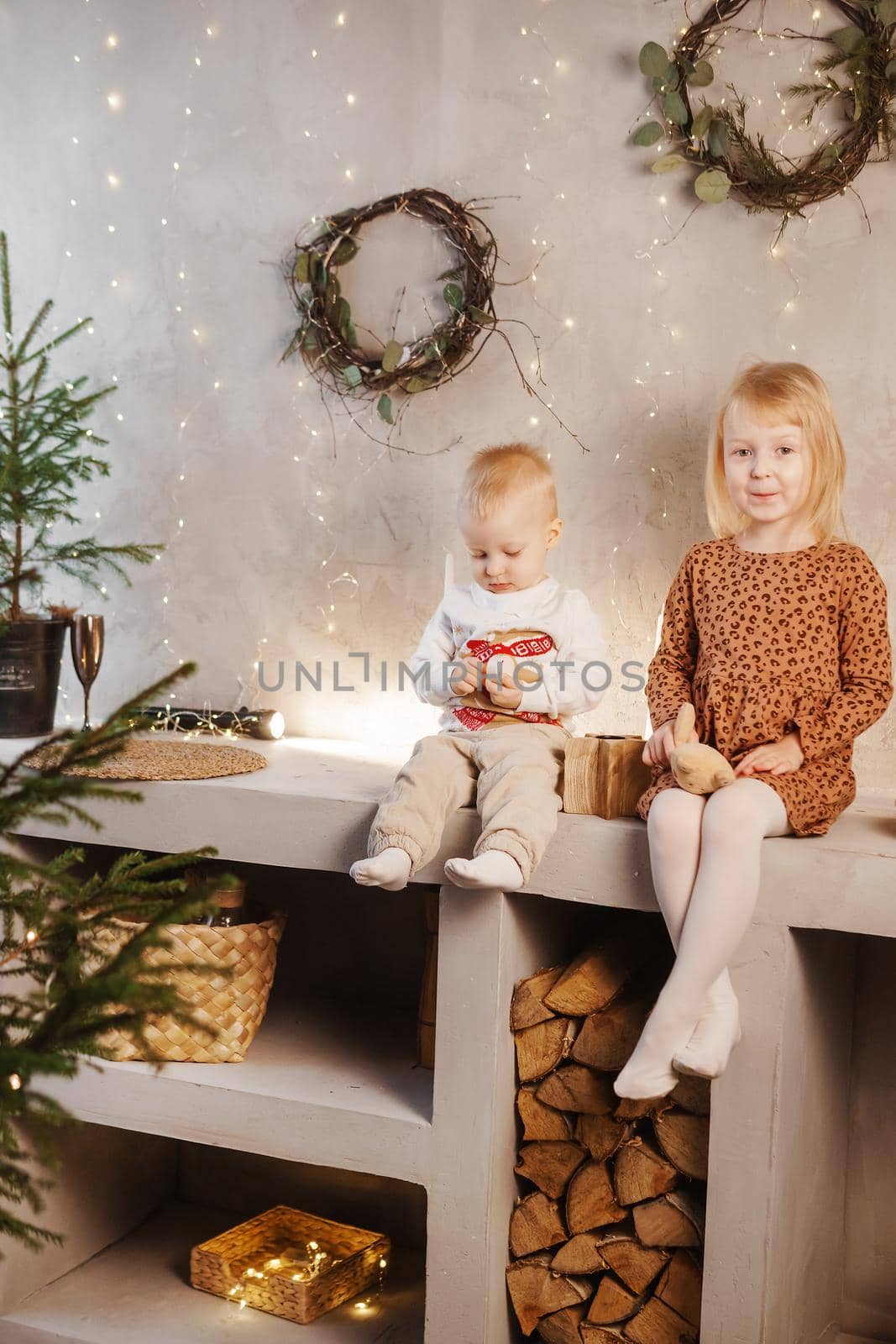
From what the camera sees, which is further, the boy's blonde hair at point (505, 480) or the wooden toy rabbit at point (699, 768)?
the boy's blonde hair at point (505, 480)

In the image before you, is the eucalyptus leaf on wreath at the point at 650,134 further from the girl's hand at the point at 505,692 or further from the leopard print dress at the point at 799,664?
the girl's hand at the point at 505,692

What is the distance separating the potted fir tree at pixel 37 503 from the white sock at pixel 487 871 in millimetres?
1087

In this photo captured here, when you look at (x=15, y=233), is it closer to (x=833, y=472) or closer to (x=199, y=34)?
(x=199, y=34)

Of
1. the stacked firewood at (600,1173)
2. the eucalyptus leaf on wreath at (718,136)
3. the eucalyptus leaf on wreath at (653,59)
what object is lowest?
the stacked firewood at (600,1173)

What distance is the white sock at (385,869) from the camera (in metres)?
1.69

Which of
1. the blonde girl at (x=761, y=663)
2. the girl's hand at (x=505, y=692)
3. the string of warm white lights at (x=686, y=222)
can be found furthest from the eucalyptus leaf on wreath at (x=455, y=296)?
the girl's hand at (x=505, y=692)

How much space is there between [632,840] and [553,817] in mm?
118

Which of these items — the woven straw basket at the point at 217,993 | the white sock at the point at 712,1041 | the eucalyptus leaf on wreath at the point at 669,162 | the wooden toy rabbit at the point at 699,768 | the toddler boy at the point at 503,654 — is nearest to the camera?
the white sock at the point at 712,1041

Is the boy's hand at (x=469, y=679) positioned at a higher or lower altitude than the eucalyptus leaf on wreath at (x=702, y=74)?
lower

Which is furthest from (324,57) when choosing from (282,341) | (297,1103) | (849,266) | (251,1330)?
(251,1330)

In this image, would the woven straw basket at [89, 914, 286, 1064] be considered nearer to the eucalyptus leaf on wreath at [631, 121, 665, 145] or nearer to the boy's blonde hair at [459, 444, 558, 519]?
the boy's blonde hair at [459, 444, 558, 519]

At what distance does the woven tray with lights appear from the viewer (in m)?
2.13

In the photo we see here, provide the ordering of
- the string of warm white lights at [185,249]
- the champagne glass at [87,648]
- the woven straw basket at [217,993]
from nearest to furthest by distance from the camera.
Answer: the woven straw basket at [217,993], the string of warm white lights at [185,249], the champagne glass at [87,648]

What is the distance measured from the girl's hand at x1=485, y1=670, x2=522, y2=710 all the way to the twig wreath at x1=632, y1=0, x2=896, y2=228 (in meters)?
0.89
